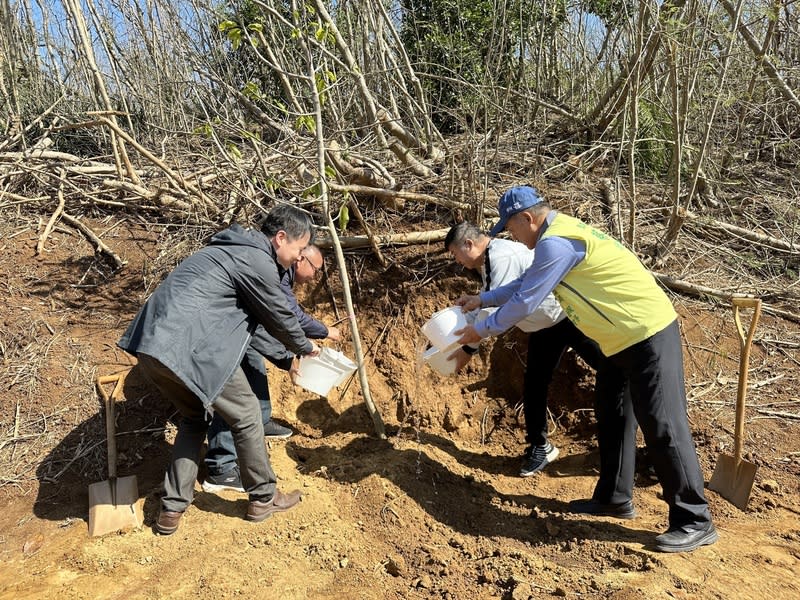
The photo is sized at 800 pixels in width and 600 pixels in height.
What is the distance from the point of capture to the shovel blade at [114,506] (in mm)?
3438

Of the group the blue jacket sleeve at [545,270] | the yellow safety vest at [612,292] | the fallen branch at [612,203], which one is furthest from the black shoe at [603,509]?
the fallen branch at [612,203]

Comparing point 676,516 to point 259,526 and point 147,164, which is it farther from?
point 147,164

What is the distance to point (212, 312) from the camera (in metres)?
3.11

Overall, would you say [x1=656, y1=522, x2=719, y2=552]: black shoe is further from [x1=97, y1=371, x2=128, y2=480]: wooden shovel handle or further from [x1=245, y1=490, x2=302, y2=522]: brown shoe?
[x1=97, y1=371, x2=128, y2=480]: wooden shovel handle

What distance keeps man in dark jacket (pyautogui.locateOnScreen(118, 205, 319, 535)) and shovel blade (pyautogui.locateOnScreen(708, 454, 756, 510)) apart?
8.25 ft

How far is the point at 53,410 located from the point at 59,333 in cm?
75

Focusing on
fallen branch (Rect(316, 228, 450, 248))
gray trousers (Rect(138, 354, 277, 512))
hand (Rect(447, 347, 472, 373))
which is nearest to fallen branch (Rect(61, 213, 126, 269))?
fallen branch (Rect(316, 228, 450, 248))

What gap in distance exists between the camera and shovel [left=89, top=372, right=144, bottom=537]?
344cm

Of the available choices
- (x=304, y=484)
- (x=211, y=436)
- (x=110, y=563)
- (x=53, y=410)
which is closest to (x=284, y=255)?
(x=211, y=436)

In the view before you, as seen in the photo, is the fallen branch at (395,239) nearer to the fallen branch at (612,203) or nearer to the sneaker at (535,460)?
the fallen branch at (612,203)

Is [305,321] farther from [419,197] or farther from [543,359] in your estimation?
[419,197]

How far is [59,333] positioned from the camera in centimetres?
474

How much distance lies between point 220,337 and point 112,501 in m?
1.32

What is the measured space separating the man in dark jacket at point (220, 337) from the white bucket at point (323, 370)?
251 millimetres
